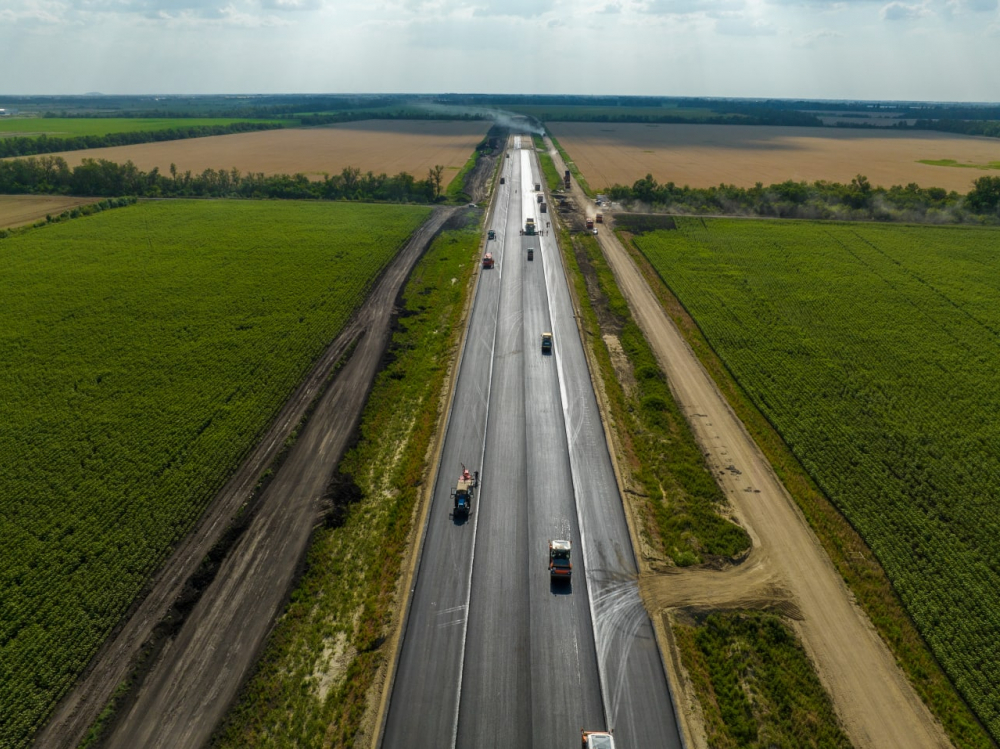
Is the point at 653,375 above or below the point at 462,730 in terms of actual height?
above

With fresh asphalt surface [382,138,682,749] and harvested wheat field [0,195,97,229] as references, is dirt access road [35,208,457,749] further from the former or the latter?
harvested wheat field [0,195,97,229]

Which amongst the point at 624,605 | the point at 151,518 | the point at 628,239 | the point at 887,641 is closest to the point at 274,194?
the point at 628,239

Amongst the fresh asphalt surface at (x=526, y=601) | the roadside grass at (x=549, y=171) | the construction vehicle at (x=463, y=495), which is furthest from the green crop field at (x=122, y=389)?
the roadside grass at (x=549, y=171)

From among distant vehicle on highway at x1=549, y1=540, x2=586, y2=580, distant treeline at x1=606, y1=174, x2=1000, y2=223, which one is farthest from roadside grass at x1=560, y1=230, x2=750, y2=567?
distant treeline at x1=606, y1=174, x2=1000, y2=223

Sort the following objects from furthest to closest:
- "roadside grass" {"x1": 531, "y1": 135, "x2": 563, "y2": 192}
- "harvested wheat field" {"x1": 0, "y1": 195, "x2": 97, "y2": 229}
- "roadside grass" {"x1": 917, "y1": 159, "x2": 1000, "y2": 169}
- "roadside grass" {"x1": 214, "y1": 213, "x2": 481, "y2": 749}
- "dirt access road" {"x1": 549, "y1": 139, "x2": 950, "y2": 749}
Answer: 1. "roadside grass" {"x1": 917, "y1": 159, "x2": 1000, "y2": 169}
2. "roadside grass" {"x1": 531, "y1": 135, "x2": 563, "y2": 192}
3. "harvested wheat field" {"x1": 0, "y1": 195, "x2": 97, "y2": 229}
4. "dirt access road" {"x1": 549, "y1": 139, "x2": 950, "y2": 749}
5. "roadside grass" {"x1": 214, "y1": 213, "x2": 481, "y2": 749}

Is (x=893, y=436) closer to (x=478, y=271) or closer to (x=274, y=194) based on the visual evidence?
(x=478, y=271)

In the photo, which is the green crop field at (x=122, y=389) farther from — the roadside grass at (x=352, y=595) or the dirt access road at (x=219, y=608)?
the roadside grass at (x=352, y=595)

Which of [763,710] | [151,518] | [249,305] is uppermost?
[249,305]
